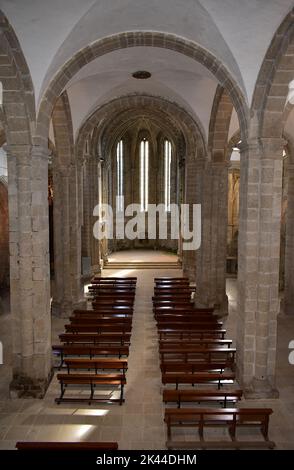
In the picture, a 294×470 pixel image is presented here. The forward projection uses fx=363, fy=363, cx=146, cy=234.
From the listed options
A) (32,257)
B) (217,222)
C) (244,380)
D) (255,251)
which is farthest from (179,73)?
(244,380)

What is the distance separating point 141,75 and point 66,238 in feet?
19.6

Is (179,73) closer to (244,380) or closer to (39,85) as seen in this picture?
(39,85)

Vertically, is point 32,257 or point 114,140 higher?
point 114,140

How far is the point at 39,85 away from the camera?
7488mm

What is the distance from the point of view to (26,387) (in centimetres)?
768

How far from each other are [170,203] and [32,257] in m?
20.2

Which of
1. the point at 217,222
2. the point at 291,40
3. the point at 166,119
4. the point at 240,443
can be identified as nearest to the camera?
the point at 240,443

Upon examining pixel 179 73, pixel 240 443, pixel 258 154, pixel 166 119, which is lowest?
pixel 240 443

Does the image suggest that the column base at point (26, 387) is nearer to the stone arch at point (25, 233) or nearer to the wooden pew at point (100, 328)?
the stone arch at point (25, 233)

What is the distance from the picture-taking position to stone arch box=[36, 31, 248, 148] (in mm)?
7691

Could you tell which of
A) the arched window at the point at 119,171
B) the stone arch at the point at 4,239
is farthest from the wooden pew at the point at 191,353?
the arched window at the point at 119,171

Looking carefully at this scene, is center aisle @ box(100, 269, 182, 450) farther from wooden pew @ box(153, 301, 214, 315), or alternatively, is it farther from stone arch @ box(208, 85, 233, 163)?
stone arch @ box(208, 85, 233, 163)

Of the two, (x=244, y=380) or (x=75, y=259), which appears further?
(x=75, y=259)
